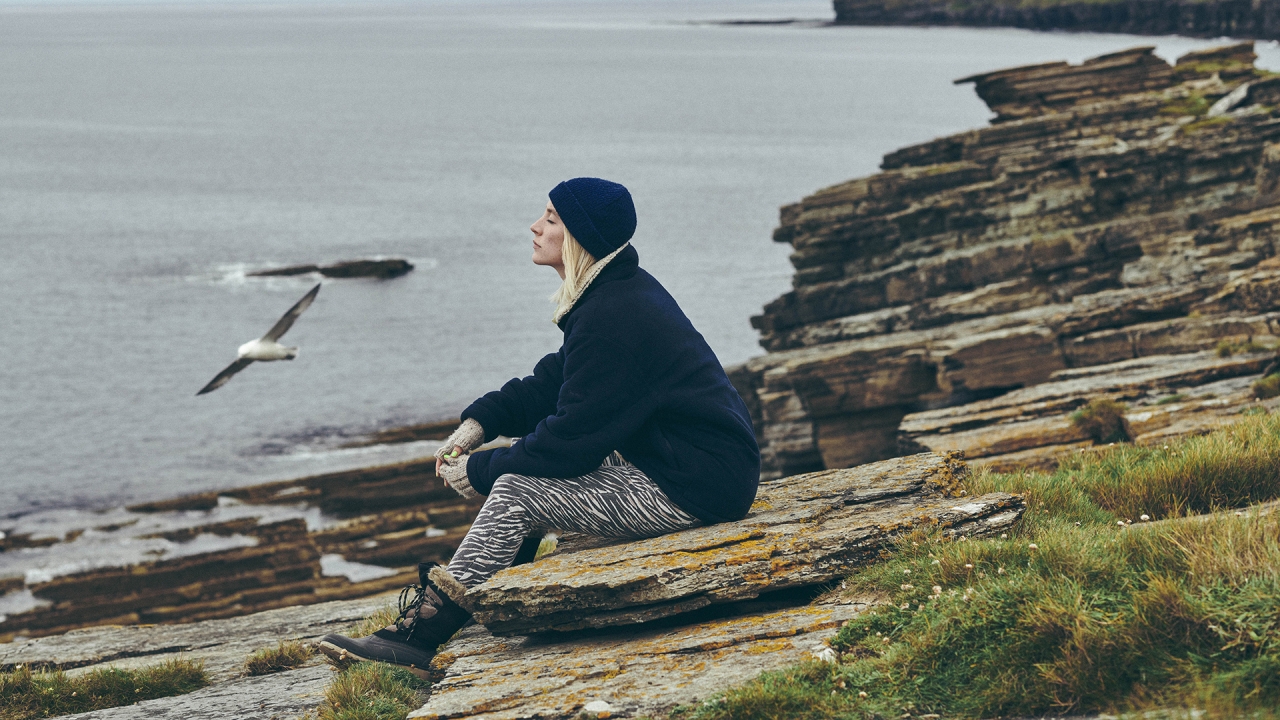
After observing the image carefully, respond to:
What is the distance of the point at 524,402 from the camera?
7.53m

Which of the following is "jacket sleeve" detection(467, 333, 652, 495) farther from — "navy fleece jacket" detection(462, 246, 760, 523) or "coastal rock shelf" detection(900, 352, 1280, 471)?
"coastal rock shelf" detection(900, 352, 1280, 471)

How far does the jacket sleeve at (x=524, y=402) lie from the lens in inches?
293

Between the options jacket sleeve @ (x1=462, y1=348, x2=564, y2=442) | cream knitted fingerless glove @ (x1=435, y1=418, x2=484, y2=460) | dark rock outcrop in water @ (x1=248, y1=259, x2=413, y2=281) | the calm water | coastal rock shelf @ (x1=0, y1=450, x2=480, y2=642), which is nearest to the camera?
cream knitted fingerless glove @ (x1=435, y1=418, x2=484, y2=460)

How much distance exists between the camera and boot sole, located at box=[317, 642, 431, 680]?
662cm

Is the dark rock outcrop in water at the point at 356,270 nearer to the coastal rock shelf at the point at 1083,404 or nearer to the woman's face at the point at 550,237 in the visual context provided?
the coastal rock shelf at the point at 1083,404

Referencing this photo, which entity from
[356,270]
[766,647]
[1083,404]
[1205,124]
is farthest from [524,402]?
[356,270]

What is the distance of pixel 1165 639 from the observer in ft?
15.5

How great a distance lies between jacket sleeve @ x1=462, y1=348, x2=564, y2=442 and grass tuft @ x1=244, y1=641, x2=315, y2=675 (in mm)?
2487

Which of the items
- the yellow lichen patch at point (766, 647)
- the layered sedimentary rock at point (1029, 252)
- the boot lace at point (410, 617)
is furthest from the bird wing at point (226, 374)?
the yellow lichen patch at point (766, 647)

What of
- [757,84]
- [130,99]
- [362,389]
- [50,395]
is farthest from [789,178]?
[130,99]

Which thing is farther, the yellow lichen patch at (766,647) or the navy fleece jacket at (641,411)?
the navy fleece jacket at (641,411)

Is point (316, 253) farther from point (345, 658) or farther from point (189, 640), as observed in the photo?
point (345, 658)

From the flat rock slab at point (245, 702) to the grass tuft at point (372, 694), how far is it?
0.41 meters

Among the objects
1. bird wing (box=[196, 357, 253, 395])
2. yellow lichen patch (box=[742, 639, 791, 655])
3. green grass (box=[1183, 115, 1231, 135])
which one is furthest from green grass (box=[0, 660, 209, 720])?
green grass (box=[1183, 115, 1231, 135])
